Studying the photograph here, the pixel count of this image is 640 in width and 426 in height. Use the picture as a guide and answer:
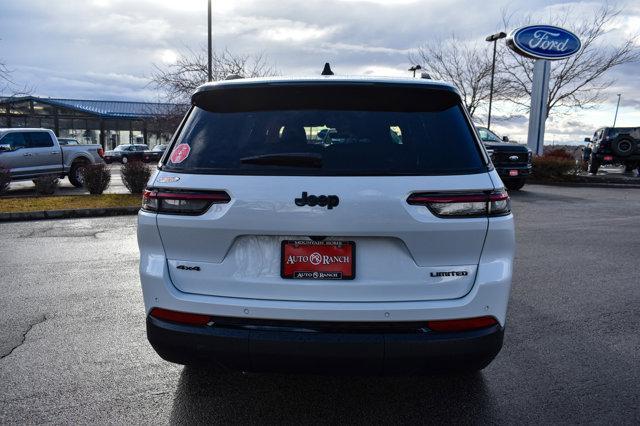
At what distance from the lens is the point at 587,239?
8.65 meters

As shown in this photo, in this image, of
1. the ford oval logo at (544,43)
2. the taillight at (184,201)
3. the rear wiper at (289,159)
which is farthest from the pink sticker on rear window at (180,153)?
the ford oval logo at (544,43)

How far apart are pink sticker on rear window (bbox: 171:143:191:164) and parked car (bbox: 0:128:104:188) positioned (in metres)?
14.3

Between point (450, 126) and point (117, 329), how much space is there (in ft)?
10.3

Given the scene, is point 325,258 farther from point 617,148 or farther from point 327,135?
point 617,148

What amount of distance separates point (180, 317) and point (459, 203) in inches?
59.0

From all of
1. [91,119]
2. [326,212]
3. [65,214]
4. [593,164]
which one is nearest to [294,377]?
[326,212]

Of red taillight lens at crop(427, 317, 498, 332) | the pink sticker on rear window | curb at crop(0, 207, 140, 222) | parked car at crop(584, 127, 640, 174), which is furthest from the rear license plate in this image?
parked car at crop(584, 127, 640, 174)

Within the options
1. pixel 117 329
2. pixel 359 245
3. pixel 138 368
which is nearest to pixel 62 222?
pixel 117 329

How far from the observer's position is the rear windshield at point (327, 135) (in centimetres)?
258

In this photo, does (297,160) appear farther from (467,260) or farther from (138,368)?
(138,368)

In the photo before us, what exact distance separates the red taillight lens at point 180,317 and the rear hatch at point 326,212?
0.12 metres

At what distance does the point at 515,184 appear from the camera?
17219 millimetres

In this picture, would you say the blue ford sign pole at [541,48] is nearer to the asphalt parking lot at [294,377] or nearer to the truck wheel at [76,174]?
the truck wheel at [76,174]

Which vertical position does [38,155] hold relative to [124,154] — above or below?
above
